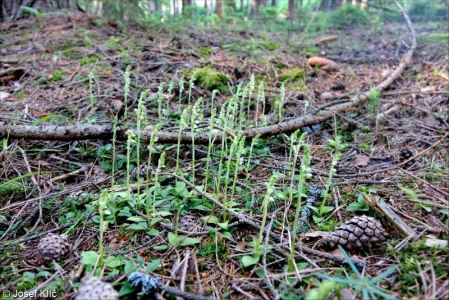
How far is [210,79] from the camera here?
183 inches

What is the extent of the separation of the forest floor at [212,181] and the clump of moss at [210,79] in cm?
2

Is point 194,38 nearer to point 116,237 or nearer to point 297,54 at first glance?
point 297,54

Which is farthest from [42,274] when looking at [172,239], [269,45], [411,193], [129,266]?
[269,45]

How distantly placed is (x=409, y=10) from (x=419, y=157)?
15870 mm

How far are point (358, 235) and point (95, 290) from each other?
1403 mm

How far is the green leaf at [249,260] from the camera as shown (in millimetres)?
1804

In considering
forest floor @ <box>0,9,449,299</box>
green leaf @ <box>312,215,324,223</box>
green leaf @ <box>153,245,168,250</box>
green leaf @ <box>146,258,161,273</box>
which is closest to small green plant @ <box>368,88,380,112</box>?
forest floor @ <box>0,9,449,299</box>

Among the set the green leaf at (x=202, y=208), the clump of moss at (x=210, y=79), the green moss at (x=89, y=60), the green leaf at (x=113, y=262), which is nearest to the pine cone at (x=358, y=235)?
Answer: the green leaf at (x=202, y=208)

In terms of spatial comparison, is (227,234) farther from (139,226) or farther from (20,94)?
(20,94)

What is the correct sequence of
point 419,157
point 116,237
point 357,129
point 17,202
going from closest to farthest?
point 116,237
point 17,202
point 419,157
point 357,129

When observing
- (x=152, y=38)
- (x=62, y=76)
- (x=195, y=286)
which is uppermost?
(x=152, y=38)

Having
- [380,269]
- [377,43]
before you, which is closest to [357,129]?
[380,269]

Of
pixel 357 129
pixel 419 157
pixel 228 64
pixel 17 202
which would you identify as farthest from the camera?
pixel 228 64

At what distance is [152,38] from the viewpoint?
21.9 feet
